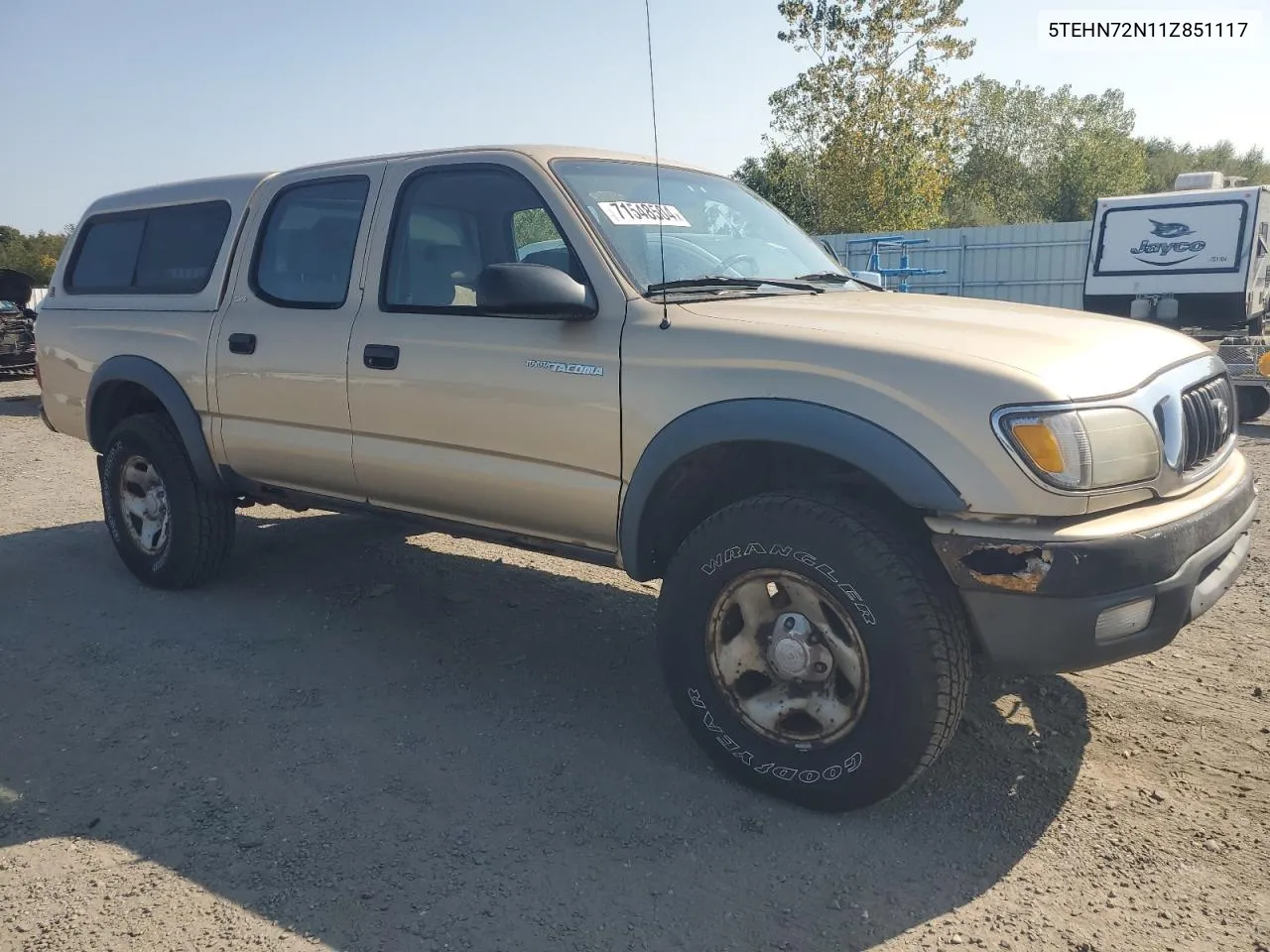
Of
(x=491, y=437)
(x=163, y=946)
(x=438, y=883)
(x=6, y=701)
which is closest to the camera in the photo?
(x=163, y=946)

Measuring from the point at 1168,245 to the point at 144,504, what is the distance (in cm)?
1398

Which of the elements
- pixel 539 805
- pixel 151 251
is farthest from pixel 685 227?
pixel 151 251

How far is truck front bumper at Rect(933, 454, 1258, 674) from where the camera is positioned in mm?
2566

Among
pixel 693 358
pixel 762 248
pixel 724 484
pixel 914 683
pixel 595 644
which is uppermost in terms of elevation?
pixel 762 248

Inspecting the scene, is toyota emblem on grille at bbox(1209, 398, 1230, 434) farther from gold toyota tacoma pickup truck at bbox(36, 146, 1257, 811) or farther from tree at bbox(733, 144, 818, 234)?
tree at bbox(733, 144, 818, 234)

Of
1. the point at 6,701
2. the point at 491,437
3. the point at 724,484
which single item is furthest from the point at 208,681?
the point at 724,484

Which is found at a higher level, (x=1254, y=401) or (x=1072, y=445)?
(x=1072, y=445)

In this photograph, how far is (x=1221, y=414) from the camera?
3223mm

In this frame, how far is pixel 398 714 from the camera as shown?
12.4ft

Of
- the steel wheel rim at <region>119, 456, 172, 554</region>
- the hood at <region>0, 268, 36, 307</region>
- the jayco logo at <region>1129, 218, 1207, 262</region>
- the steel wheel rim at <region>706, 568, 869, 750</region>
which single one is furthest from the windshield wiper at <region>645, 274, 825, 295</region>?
the hood at <region>0, 268, 36, 307</region>

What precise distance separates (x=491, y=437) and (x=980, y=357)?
173 cm

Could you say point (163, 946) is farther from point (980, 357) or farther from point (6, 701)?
point (980, 357)

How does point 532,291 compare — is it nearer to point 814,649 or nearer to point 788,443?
point 788,443

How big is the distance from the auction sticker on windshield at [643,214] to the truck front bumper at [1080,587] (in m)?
1.63
